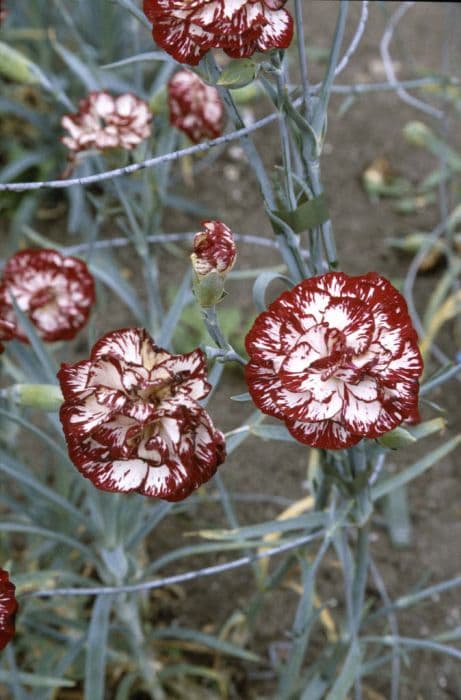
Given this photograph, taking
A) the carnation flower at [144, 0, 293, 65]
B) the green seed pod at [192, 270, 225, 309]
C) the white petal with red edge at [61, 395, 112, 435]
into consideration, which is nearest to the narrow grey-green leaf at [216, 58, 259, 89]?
the carnation flower at [144, 0, 293, 65]

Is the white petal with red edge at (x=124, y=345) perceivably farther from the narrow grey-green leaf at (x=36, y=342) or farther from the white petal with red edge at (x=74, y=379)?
the narrow grey-green leaf at (x=36, y=342)

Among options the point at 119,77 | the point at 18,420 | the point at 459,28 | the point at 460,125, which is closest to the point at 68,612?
the point at 18,420

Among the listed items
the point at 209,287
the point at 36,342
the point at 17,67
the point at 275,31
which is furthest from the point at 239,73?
the point at 17,67

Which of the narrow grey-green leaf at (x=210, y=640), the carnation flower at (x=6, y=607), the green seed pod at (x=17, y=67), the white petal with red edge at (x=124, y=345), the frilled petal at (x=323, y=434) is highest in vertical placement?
the green seed pod at (x=17, y=67)

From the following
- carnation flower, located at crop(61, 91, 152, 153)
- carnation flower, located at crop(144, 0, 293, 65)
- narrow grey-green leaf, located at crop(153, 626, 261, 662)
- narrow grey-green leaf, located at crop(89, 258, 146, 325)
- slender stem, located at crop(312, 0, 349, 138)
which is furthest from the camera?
narrow grey-green leaf, located at crop(89, 258, 146, 325)

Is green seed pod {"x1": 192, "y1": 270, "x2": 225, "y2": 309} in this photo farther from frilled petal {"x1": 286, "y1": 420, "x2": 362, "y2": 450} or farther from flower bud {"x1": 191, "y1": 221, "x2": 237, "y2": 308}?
frilled petal {"x1": 286, "y1": 420, "x2": 362, "y2": 450}

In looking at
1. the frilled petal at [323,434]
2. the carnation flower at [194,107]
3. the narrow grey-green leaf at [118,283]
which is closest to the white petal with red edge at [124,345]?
the frilled petal at [323,434]

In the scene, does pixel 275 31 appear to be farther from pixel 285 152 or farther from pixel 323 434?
pixel 323 434

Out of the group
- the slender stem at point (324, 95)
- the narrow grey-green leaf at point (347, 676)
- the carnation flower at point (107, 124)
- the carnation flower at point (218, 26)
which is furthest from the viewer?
the carnation flower at point (107, 124)
